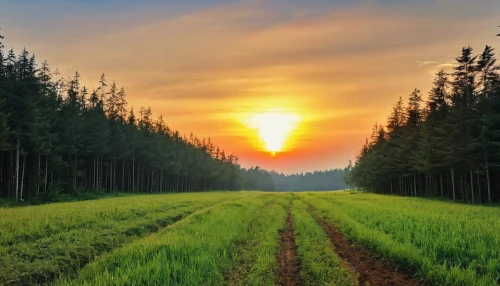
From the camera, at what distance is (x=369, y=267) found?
11.2 m

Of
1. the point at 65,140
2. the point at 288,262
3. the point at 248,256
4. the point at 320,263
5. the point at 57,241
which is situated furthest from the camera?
the point at 65,140

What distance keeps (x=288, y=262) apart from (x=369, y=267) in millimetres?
2697

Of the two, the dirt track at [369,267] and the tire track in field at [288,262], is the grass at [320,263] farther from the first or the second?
the dirt track at [369,267]

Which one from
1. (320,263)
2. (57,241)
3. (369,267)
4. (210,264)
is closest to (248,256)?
(210,264)

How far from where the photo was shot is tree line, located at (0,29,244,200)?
40344mm

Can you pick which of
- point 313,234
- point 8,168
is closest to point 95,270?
point 313,234

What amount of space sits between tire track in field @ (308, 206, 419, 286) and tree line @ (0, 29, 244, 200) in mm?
35374

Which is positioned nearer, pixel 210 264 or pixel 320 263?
pixel 210 264

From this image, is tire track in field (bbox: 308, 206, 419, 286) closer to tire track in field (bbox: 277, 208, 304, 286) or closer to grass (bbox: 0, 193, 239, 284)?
tire track in field (bbox: 277, 208, 304, 286)

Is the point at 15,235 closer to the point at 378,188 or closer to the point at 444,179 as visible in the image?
the point at 444,179

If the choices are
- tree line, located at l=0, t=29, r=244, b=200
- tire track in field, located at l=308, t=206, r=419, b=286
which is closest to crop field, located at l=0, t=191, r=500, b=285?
tire track in field, located at l=308, t=206, r=419, b=286

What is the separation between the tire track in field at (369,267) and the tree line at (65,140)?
1393 inches

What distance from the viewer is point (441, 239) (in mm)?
Result: 12812

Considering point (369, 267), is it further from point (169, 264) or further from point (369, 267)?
point (169, 264)
